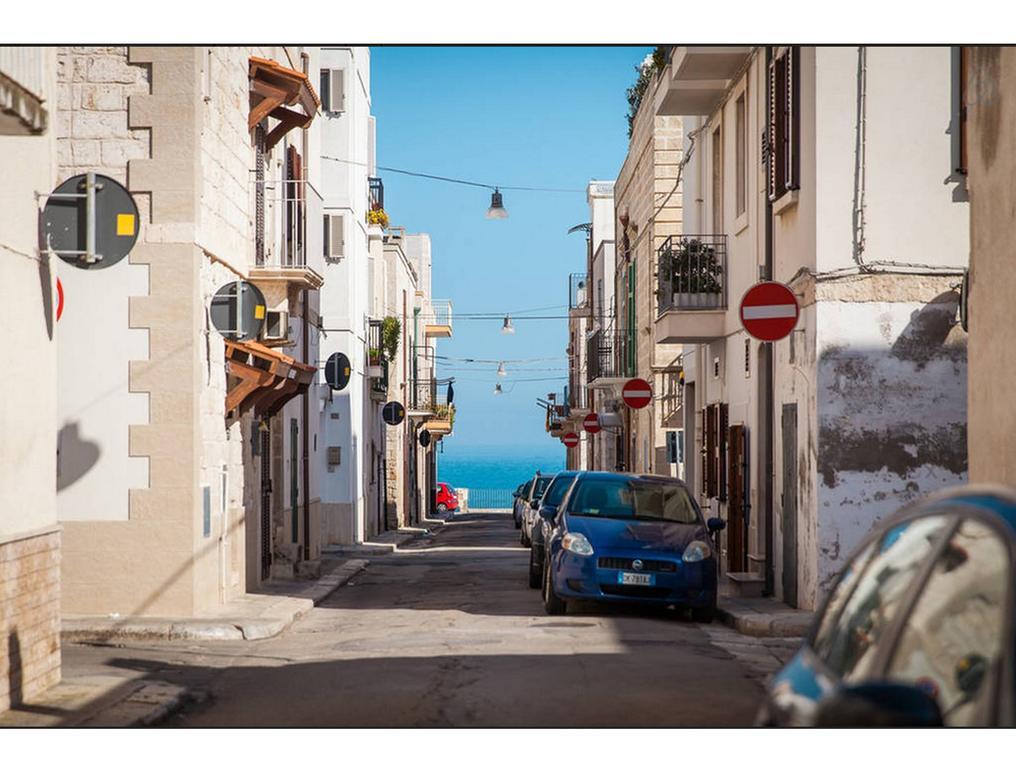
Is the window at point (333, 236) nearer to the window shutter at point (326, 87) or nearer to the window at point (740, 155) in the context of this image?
the window shutter at point (326, 87)

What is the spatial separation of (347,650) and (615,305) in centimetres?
3323

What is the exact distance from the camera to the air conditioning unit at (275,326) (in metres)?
20.2

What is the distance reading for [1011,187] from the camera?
31.9ft

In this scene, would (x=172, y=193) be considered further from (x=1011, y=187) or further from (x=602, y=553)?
(x=1011, y=187)

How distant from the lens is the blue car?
1622cm

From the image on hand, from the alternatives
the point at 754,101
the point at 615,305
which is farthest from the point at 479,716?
the point at 615,305

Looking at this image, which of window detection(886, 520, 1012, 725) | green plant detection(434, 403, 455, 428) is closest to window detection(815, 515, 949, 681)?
window detection(886, 520, 1012, 725)

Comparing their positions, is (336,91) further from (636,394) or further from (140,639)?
(140,639)

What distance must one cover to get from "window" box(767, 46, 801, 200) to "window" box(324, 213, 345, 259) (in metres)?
17.8

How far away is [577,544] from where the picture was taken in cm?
1648

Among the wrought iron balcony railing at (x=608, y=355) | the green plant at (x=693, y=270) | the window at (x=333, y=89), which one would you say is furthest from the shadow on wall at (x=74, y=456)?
the wrought iron balcony railing at (x=608, y=355)

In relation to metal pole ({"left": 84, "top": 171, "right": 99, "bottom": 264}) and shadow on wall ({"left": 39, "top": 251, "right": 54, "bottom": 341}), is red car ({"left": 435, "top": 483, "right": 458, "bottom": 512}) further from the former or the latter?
shadow on wall ({"left": 39, "top": 251, "right": 54, "bottom": 341})

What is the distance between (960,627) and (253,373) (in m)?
14.6

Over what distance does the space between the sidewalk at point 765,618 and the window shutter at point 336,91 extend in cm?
2081
